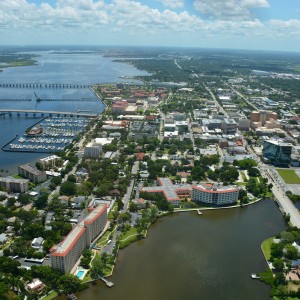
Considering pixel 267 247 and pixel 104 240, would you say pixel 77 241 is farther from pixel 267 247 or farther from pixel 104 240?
pixel 267 247

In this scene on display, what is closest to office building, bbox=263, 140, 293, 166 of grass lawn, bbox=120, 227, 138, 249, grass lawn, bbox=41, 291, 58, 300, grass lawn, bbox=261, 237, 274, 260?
grass lawn, bbox=261, 237, 274, 260

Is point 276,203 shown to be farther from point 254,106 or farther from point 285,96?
point 285,96

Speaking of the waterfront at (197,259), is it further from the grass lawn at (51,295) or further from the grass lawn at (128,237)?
the grass lawn at (51,295)

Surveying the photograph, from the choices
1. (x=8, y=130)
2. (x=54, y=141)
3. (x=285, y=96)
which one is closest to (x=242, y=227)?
(x=54, y=141)

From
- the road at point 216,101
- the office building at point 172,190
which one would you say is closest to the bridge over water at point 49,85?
the road at point 216,101

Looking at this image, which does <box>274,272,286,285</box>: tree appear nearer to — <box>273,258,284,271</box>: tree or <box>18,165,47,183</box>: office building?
<box>273,258,284,271</box>: tree
